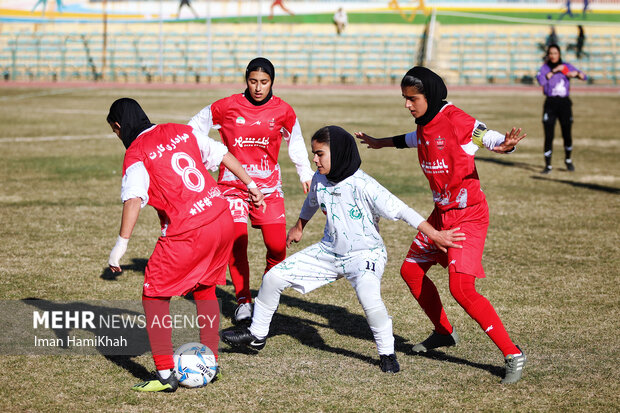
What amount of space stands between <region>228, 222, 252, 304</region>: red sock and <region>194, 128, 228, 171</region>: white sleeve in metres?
1.55

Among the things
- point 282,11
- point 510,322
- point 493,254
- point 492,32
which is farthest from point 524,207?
point 282,11

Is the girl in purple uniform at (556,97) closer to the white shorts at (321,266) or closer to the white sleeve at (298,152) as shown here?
the white sleeve at (298,152)

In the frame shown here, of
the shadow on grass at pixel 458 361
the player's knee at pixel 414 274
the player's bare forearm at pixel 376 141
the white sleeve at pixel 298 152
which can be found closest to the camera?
the shadow on grass at pixel 458 361

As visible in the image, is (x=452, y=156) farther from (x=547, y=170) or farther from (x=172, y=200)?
(x=547, y=170)

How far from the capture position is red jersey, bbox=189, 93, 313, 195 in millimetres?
Answer: 6770

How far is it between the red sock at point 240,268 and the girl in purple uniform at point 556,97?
978cm

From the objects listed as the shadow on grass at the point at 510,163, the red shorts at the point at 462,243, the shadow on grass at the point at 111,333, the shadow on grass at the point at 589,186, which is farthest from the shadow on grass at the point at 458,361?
the shadow on grass at the point at 510,163

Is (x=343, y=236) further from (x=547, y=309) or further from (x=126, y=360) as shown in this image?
(x=547, y=309)

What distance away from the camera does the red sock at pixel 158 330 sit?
16.4 feet

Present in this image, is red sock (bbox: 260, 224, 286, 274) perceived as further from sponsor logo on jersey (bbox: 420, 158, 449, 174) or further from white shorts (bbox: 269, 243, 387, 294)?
sponsor logo on jersey (bbox: 420, 158, 449, 174)

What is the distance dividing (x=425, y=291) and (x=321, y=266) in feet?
3.27

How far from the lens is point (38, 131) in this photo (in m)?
20.1

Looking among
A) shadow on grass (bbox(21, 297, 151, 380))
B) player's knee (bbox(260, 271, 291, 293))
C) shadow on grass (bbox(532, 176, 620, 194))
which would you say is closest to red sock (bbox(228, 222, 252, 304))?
shadow on grass (bbox(21, 297, 151, 380))

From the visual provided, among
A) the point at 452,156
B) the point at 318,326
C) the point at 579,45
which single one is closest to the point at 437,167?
the point at 452,156
